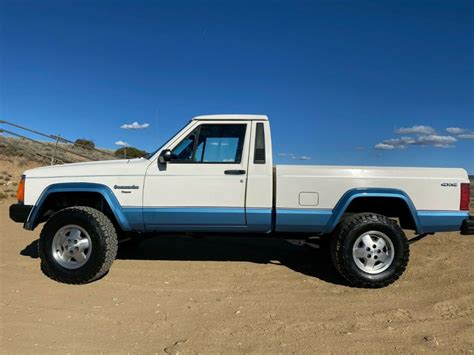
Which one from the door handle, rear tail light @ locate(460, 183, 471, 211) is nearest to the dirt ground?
rear tail light @ locate(460, 183, 471, 211)

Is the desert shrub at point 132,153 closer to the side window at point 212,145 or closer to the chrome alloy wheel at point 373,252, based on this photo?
the side window at point 212,145

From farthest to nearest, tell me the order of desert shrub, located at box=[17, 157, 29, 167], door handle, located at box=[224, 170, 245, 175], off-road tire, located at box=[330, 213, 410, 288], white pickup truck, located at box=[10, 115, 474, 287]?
desert shrub, located at box=[17, 157, 29, 167] < door handle, located at box=[224, 170, 245, 175] < white pickup truck, located at box=[10, 115, 474, 287] < off-road tire, located at box=[330, 213, 410, 288]

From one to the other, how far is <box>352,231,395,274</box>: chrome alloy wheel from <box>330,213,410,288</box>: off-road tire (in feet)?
0.18

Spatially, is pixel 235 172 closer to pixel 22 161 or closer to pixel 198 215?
pixel 198 215

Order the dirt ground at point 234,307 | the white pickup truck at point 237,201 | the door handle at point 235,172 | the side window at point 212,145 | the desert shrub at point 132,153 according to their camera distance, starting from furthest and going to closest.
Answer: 1. the desert shrub at point 132,153
2. the side window at point 212,145
3. the door handle at point 235,172
4. the white pickup truck at point 237,201
5. the dirt ground at point 234,307

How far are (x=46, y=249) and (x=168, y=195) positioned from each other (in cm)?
162

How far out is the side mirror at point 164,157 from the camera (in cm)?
525

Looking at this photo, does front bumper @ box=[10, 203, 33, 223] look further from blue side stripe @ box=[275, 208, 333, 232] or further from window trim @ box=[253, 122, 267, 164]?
blue side stripe @ box=[275, 208, 333, 232]

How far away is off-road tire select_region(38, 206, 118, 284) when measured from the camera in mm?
5156

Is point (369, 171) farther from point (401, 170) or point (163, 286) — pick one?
point (163, 286)

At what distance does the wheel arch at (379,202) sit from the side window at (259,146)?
109cm

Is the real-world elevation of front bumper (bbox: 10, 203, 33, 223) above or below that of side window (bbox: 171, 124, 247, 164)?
below

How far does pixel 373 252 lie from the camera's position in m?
5.20

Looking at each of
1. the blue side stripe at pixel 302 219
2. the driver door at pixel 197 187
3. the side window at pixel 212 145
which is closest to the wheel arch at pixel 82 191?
the driver door at pixel 197 187
